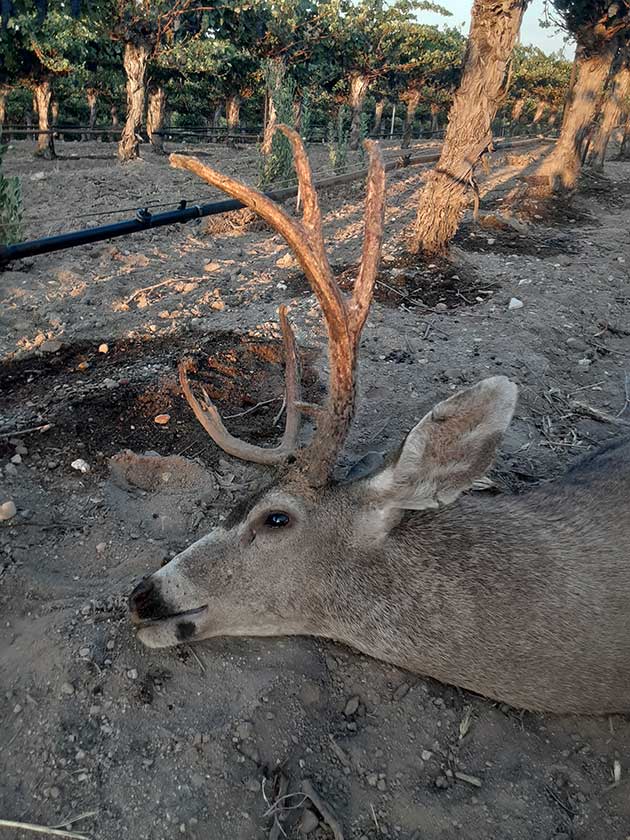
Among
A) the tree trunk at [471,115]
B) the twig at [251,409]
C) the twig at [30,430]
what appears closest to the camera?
the twig at [30,430]

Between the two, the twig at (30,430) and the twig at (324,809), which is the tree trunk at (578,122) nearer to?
the twig at (30,430)

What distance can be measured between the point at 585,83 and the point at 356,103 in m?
16.6

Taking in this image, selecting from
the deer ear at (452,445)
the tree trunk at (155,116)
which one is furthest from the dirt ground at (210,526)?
the tree trunk at (155,116)

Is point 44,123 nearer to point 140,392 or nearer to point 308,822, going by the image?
point 140,392

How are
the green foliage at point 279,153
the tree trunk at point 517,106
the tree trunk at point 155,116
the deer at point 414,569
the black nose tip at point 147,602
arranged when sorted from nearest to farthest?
the deer at point 414,569 < the black nose tip at point 147,602 < the green foliage at point 279,153 < the tree trunk at point 155,116 < the tree trunk at point 517,106

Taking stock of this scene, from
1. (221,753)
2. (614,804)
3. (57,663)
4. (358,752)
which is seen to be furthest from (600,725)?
(57,663)

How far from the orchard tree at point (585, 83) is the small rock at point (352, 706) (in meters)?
10.9

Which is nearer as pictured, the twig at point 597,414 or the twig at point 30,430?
the twig at point 30,430

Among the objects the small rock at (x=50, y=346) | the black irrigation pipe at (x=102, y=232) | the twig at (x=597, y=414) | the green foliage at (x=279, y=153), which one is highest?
the green foliage at (x=279, y=153)

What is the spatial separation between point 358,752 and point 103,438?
2.50 m

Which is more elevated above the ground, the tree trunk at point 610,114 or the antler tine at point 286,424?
the tree trunk at point 610,114

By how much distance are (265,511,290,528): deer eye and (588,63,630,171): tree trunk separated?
15.5 meters

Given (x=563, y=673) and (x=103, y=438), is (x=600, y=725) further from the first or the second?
(x=103, y=438)

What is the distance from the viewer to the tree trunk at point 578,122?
11.4 m
